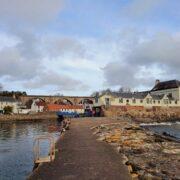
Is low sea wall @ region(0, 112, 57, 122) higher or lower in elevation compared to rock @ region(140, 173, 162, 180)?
higher

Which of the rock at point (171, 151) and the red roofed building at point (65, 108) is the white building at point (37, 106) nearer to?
the red roofed building at point (65, 108)

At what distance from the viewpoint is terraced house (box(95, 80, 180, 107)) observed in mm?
108688

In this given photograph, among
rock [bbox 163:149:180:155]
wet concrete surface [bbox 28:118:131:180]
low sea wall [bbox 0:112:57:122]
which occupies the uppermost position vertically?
low sea wall [bbox 0:112:57:122]

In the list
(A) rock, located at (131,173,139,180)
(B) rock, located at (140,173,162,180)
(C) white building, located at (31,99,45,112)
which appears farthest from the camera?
(C) white building, located at (31,99,45,112)

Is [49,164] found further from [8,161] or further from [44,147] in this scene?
[44,147]

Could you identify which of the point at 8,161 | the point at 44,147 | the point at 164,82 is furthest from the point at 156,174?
the point at 164,82

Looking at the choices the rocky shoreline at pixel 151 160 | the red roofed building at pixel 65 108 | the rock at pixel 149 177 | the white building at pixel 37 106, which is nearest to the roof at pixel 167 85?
the red roofed building at pixel 65 108

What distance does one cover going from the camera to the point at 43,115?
11356cm

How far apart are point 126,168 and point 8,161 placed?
11.9 meters

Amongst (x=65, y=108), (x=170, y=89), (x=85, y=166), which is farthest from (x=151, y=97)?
(x=85, y=166)

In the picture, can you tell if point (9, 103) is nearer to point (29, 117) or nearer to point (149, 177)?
point (29, 117)

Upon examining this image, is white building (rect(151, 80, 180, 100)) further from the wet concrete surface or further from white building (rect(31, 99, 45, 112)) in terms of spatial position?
the wet concrete surface

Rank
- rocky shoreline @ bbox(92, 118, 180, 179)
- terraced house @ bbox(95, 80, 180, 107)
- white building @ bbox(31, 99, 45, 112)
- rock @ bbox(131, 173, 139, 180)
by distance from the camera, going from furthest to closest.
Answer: white building @ bbox(31, 99, 45, 112), terraced house @ bbox(95, 80, 180, 107), rocky shoreline @ bbox(92, 118, 180, 179), rock @ bbox(131, 173, 139, 180)

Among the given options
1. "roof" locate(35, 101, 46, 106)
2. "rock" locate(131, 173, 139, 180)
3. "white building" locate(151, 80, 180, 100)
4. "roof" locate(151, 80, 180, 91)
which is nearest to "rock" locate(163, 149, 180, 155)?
"rock" locate(131, 173, 139, 180)
